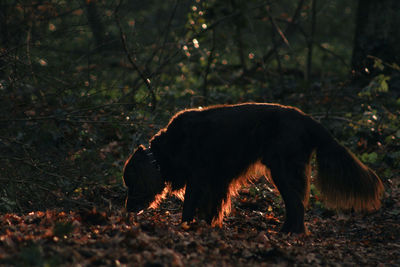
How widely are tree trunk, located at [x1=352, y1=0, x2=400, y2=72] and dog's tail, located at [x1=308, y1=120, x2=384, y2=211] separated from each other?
4.70 meters

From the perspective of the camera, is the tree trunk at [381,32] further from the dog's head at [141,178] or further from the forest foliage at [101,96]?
the dog's head at [141,178]

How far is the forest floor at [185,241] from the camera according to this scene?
142 inches

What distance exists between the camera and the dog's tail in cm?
536

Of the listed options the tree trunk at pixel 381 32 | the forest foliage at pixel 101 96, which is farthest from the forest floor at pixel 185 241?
the tree trunk at pixel 381 32

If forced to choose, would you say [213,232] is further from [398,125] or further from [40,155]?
[398,125]

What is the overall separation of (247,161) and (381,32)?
5.81 m

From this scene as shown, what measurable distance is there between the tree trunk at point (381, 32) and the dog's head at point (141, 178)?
5.62m

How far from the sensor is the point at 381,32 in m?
9.70

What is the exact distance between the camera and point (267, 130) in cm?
530

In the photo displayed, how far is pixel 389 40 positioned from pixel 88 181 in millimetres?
6919

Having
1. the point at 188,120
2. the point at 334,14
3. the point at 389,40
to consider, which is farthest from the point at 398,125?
the point at 334,14

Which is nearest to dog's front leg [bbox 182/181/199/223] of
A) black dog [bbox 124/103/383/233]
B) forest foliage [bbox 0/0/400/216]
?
black dog [bbox 124/103/383/233]

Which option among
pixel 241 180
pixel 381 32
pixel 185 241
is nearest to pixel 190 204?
pixel 241 180

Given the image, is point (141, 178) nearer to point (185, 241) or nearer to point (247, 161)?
point (247, 161)
